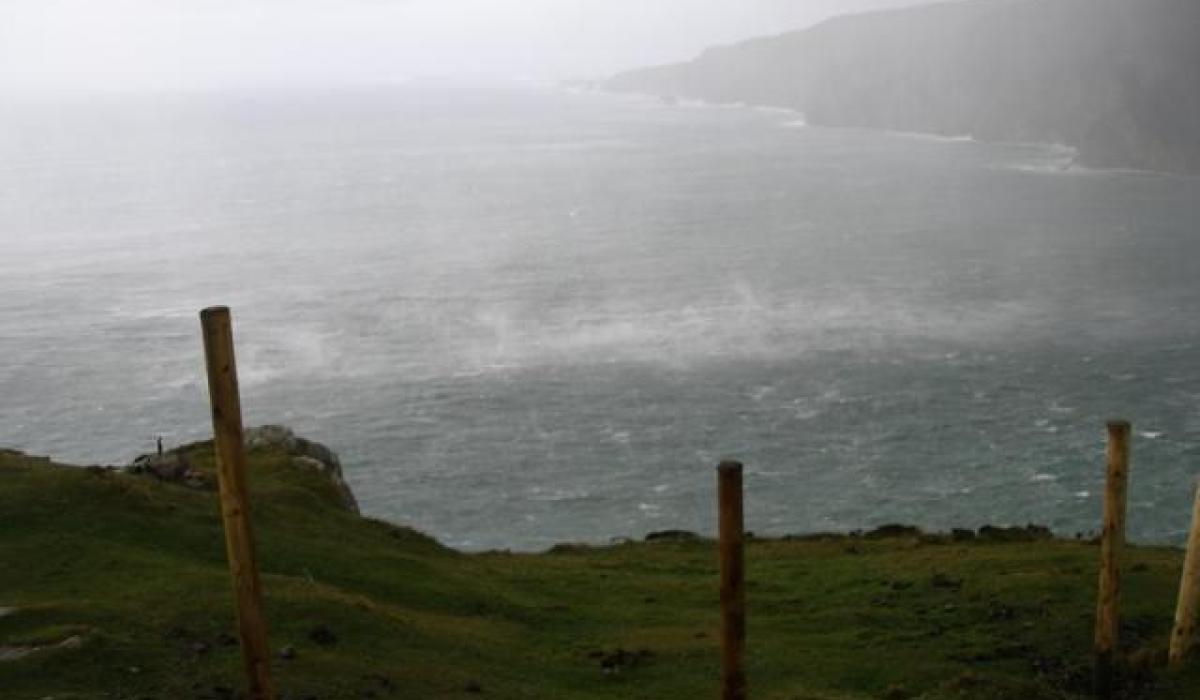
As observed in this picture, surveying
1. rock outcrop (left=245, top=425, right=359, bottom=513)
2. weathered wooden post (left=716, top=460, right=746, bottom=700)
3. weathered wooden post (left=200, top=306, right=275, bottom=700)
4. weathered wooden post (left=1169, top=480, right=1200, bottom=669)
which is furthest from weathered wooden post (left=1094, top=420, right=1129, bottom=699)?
rock outcrop (left=245, top=425, right=359, bottom=513)

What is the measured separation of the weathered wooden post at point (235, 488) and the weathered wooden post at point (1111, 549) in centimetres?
1962

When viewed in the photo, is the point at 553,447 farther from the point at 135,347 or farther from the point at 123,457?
the point at 135,347

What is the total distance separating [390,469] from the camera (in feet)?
308

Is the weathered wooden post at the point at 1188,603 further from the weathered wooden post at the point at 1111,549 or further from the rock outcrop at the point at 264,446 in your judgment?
the rock outcrop at the point at 264,446

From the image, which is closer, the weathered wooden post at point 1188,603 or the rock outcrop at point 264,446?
the weathered wooden post at point 1188,603

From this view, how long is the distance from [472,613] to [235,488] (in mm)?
22092

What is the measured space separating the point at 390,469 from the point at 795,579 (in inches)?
2015

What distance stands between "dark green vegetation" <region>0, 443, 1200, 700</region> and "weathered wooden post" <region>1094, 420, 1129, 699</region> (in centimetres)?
116

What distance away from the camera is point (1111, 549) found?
29016mm

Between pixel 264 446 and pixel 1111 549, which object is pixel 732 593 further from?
pixel 264 446

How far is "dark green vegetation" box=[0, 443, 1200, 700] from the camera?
29562 mm

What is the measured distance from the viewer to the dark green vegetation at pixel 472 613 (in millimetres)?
29562

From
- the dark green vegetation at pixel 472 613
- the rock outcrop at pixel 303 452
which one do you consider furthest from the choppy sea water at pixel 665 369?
the dark green vegetation at pixel 472 613

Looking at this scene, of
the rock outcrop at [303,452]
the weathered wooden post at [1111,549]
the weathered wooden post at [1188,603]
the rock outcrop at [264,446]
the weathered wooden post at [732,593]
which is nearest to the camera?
the weathered wooden post at [732,593]
